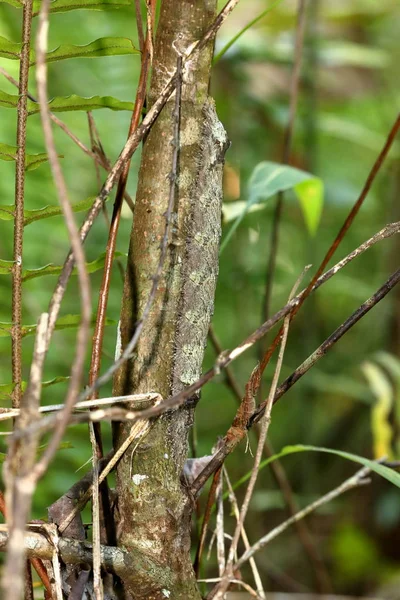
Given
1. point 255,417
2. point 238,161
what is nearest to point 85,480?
point 255,417

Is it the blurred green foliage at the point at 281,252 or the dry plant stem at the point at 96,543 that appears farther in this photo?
the blurred green foliage at the point at 281,252

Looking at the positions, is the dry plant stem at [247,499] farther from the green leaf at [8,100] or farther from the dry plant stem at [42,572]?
the green leaf at [8,100]

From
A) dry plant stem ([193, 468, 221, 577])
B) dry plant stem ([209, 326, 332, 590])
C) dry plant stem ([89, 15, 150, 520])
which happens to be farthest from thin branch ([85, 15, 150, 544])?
dry plant stem ([209, 326, 332, 590])

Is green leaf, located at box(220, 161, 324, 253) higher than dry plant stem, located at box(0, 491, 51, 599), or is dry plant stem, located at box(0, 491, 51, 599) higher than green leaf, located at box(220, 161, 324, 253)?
green leaf, located at box(220, 161, 324, 253)

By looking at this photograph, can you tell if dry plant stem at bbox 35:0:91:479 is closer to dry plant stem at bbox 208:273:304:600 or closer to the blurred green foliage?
dry plant stem at bbox 208:273:304:600

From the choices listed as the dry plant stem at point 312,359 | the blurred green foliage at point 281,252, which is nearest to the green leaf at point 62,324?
the dry plant stem at point 312,359

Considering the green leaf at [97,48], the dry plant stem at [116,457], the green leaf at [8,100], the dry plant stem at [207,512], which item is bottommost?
the dry plant stem at [207,512]

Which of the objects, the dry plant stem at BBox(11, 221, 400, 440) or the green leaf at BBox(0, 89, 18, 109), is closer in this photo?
the dry plant stem at BBox(11, 221, 400, 440)
